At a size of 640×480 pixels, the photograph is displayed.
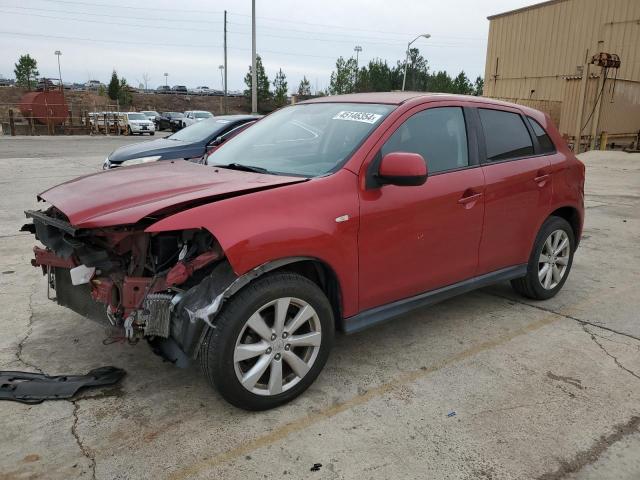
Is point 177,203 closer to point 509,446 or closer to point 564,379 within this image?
point 509,446

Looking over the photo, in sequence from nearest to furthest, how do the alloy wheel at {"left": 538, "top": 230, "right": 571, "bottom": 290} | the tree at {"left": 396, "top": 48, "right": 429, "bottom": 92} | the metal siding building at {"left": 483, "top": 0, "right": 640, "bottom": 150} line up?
the alloy wheel at {"left": 538, "top": 230, "right": 571, "bottom": 290}
the metal siding building at {"left": 483, "top": 0, "right": 640, "bottom": 150}
the tree at {"left": 396, "top": 48, "right": 429, "bottom": 92}

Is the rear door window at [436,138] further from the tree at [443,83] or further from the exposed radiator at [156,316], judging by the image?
the tree at [443,83]

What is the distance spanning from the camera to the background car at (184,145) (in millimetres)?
7996

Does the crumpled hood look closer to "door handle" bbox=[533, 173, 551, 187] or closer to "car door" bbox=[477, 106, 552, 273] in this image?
"car door" bbox=[477, 106, 552, 273]

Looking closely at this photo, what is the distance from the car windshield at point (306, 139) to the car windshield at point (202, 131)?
4.55m

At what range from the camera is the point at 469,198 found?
12.2 feet

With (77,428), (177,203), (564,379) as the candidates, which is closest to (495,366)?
(564,379)

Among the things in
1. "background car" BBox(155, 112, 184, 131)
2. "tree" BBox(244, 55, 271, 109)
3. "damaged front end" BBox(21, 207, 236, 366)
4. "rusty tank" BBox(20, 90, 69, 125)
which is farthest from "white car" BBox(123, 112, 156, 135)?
"damaged front end" BBox(21, 207, 236, 366)

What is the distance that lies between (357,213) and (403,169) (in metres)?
0.37

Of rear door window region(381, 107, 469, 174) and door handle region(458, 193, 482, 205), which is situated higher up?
rear door window region(381, 107, 469, 174)

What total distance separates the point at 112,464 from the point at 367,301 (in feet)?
5.39

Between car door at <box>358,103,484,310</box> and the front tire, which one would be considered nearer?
the front tire

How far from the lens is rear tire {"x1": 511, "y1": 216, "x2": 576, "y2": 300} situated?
4477 millimetres

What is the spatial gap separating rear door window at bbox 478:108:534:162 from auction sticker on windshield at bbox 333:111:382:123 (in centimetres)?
101
